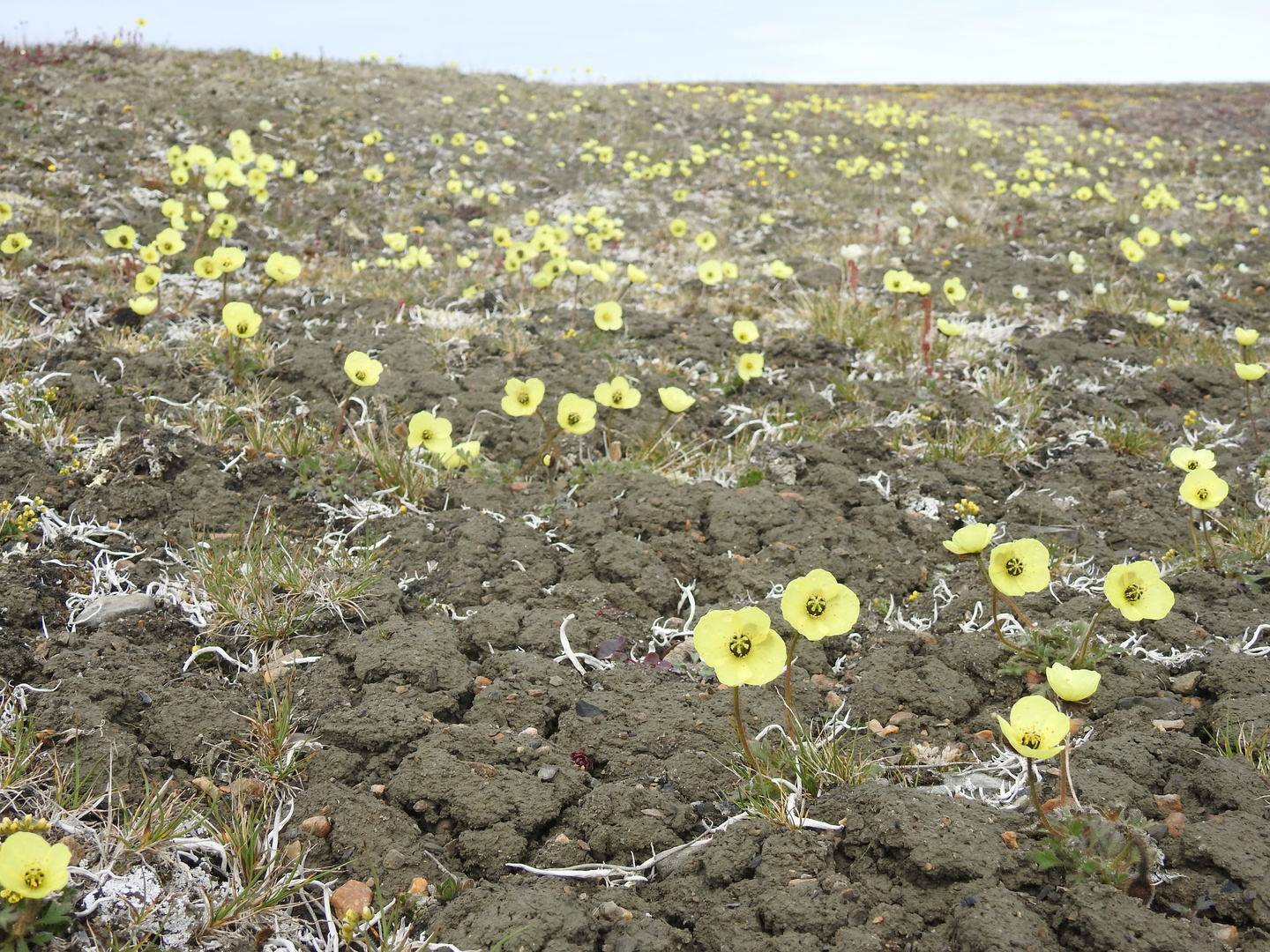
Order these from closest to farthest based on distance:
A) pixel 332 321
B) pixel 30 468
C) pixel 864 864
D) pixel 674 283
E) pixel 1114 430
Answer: pixel 864 864
pixel 30 468
pixel 1114 430
pixel 332 321
pixel 674 283

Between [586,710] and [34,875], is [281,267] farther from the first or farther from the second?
[34,875]

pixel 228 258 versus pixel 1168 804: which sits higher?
pixel 228 258

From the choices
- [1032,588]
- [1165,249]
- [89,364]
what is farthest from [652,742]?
[1165,249]

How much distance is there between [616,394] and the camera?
4020mm

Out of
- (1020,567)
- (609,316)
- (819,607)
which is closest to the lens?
(819,607)

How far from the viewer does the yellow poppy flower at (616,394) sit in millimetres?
3955

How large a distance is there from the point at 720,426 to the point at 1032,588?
2.53 metres

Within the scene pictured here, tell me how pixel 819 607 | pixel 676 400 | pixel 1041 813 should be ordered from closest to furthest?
pixel 1041 813 < pixel 819 607 < pixel 676 400

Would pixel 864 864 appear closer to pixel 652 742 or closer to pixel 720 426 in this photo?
pixel 652 742

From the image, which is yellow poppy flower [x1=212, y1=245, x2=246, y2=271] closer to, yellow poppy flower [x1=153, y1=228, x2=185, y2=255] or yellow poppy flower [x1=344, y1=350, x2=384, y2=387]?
yellow poppy flower [x1=153, y1=228, x2=185, y2=255]

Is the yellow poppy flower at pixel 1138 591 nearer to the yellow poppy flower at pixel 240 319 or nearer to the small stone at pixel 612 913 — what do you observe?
the small stone at pixel 612 913

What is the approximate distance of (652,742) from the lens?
8.14 feet

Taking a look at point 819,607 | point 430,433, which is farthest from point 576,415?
point 819,607

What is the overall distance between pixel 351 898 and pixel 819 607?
1345 mm
